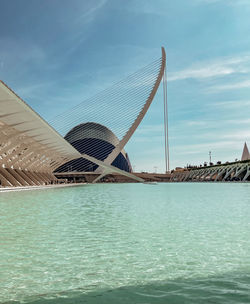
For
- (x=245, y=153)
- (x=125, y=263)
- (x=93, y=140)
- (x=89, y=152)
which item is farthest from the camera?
(x=245, y=153)

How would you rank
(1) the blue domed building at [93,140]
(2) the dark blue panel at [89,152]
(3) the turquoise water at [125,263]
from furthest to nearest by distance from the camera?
(1) the blue domed building at [93,140]
(2) the dark blue panel at [89,152]
(3) the turquoise water at [125,263]

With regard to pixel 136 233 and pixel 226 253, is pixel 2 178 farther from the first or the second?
pixel 226 253

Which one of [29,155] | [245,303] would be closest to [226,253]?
[245,303]

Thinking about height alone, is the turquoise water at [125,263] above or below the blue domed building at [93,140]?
below

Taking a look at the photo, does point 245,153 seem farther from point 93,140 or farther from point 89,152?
point 89,152

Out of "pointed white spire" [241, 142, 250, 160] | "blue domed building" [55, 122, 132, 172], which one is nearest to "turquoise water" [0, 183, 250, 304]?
"blue domed building" [55, 122, 132, 172]

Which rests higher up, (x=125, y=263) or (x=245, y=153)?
(x=245, y=153)

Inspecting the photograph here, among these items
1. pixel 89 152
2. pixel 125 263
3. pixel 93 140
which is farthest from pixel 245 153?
pixel 125 263

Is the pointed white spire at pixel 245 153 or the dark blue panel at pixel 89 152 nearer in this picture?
the dark blue panel at pixel 89 152

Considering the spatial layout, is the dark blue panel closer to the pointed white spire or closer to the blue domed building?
the blue domed building

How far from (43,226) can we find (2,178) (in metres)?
19.6

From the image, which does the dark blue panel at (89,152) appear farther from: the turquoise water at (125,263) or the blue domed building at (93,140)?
the turquoise water at (125,263)

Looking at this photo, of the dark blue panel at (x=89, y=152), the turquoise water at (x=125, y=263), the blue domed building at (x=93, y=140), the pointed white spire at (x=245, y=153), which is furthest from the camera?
the pointed white spire at (x=245, y=153)

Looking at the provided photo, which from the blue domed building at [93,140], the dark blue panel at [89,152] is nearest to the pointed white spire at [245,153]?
the dark blue panel at [89,152]
